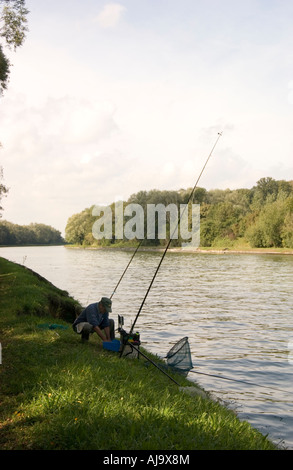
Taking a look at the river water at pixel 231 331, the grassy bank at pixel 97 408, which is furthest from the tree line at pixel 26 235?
the grassy bank at pixel 97 408

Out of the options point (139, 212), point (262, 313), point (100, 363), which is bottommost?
point (262, 313)

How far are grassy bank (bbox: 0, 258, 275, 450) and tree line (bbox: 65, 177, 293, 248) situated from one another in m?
75.4

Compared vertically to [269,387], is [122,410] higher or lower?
higher

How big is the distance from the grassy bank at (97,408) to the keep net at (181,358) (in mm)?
287

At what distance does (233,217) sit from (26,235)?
334ft

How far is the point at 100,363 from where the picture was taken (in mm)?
7738

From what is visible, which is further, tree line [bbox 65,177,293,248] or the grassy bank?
tree line [bbox 65,177,293,248]

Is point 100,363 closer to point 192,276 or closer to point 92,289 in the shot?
point 92,289

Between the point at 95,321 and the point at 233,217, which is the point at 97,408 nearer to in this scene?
the point at 95,321

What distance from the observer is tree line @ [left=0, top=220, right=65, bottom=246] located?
530 ft

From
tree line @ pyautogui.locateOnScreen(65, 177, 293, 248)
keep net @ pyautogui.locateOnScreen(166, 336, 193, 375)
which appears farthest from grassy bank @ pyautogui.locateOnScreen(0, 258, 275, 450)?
tree line @ pyautogui.locateOnScreen(65, 177, 293, 248)

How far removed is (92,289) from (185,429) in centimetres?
2426

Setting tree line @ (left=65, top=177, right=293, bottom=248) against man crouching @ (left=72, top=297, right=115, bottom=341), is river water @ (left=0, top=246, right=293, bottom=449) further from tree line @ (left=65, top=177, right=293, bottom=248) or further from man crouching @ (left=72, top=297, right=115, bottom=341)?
tree line @ (left=65, top=177, right=293, bottom=248)

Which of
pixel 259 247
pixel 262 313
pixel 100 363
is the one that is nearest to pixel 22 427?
pixel 100 363
